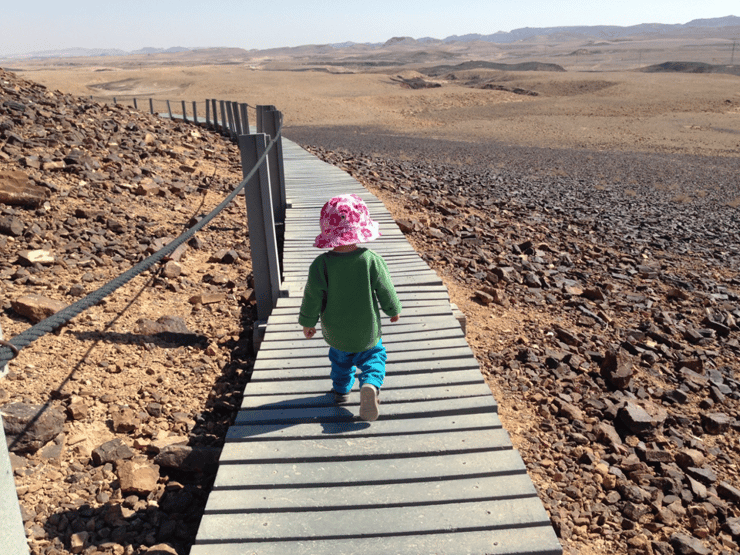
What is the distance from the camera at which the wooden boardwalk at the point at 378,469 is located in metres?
2.56

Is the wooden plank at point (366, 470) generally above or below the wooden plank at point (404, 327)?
below

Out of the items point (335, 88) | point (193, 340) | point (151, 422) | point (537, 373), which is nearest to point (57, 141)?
point (193, 340)

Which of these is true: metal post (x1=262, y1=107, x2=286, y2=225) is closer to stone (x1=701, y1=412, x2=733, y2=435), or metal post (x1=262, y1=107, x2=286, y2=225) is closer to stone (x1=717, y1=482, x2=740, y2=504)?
stone (x1=701, y1=412, x2=733, y2=435)

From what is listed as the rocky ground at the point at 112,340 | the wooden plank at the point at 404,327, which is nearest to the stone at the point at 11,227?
the rocky ground at the point at 112,340

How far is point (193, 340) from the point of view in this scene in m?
5.51

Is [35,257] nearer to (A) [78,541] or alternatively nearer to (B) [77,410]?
(B) [77,410]

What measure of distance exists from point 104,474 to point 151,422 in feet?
2.19

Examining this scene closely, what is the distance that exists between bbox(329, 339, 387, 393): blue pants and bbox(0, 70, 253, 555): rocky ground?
3.44 ft

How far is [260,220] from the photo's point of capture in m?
5.03

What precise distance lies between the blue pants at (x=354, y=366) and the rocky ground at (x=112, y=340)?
105 centimetres

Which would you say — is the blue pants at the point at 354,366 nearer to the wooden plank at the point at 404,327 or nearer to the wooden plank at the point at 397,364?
the wooden plank at the point at 397,364

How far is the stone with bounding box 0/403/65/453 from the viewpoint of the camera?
11.9 ft

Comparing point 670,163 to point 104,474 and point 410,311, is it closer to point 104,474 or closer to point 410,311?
point 410,311

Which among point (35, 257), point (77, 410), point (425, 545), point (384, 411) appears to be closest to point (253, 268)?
point (77, 410)
